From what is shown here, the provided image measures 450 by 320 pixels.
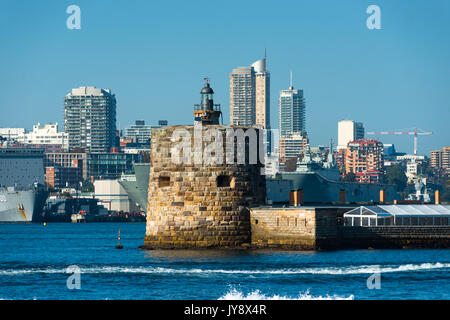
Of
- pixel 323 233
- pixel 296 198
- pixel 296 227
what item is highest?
pixel 296 198

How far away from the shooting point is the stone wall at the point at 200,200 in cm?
5619

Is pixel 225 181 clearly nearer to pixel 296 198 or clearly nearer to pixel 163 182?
pixel 163 182

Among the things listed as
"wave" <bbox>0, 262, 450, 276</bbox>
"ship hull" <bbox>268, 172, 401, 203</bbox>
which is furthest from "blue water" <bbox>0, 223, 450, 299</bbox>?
"ship hull" <bbox>268, 172, 401, 203</bbox>

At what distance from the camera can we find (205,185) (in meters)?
56.2

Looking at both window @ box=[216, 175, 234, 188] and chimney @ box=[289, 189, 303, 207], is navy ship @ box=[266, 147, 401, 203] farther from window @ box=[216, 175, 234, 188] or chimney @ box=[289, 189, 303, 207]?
window @ box=[216, 175, 234, 188]

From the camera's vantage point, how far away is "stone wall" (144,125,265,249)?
184ft

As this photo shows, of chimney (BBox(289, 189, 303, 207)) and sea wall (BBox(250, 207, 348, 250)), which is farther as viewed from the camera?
chimney (BBox(289, 189, 303, 207))

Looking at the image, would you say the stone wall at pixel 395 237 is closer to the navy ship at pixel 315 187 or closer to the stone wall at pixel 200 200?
the stone wall at pixel 200 200

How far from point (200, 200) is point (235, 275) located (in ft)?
46.4

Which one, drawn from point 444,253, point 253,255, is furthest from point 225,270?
point 444,253

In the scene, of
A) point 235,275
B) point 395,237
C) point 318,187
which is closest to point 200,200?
point 395,237

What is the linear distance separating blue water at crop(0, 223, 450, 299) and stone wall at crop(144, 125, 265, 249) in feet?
4.82
